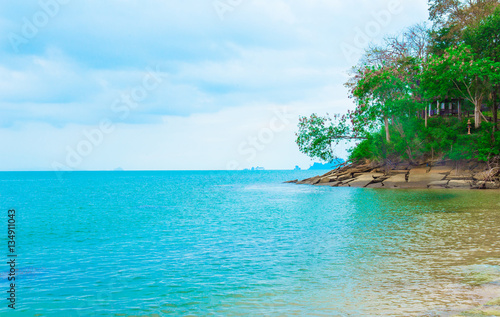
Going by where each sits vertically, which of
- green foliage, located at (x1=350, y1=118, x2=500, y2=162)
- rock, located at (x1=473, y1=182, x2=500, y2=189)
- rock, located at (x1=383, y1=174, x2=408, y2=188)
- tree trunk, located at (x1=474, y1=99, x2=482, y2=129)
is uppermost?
tree trunk, located at (x1=474, y1=99, x2=482, y2=129)

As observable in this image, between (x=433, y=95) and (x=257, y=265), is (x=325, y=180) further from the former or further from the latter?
(x=257, y=265)

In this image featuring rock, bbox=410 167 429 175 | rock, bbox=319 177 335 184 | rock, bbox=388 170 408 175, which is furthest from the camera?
rock, bbox=319 177 335 184

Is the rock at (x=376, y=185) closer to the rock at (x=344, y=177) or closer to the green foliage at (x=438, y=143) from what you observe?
the green foliage at (x=438, y=143)

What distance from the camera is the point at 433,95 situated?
47.1 meters

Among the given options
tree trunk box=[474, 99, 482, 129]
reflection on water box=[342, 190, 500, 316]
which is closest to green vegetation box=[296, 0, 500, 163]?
tree trunk box=[474, 99, 482, 129]

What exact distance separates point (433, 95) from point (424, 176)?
9771 mm

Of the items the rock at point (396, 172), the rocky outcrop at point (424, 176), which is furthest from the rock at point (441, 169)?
the rock at point (396, 172)

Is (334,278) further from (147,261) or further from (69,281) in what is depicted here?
(69,281)

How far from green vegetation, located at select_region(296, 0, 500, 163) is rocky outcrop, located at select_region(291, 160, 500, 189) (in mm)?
1362

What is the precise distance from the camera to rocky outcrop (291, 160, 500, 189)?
4216cm

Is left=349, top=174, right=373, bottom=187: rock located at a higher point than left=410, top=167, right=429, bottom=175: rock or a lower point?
lower

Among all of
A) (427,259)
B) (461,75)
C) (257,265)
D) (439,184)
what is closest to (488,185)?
(439,184)

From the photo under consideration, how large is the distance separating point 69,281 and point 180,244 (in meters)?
5.97

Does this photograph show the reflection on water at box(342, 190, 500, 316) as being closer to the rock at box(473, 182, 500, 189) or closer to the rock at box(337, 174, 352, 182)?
the rock at box(473, 182, 500, 189)
